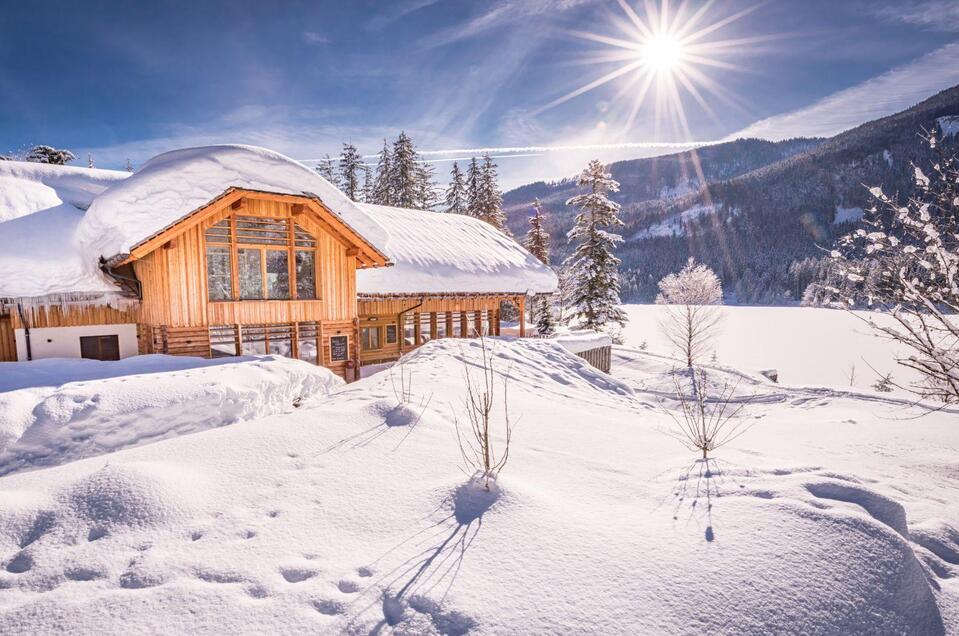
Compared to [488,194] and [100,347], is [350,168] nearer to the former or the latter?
[488,194]

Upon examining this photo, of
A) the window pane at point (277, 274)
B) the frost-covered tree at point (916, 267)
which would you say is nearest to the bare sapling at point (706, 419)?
the frost-covered tree at point (916, 267)

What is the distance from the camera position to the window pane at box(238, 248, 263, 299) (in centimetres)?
1088

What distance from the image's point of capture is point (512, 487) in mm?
3738

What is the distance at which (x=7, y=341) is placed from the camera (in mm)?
10188

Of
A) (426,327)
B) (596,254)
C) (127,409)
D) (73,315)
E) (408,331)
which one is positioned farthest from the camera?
(596,254)

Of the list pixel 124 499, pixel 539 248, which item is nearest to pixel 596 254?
pixel 539 248

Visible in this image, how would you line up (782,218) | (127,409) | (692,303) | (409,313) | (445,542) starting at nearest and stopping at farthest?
(445,542), (127,409), (409,313), (692,303), (782,218)

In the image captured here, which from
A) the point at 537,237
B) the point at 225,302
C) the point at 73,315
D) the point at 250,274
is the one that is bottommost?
the point at 73,315

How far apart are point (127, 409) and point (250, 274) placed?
576 centimetres

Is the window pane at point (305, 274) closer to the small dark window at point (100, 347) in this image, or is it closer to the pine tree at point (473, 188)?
the small dark window at point (100, 347)

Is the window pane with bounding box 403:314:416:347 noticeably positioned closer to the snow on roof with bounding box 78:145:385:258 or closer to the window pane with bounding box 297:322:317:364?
the window pane with bounding box 297:322:317:364

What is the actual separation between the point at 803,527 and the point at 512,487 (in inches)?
89.8

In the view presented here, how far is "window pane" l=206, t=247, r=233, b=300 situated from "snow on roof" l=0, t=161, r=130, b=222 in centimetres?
529

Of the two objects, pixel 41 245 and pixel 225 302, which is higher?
pixel 41 245
